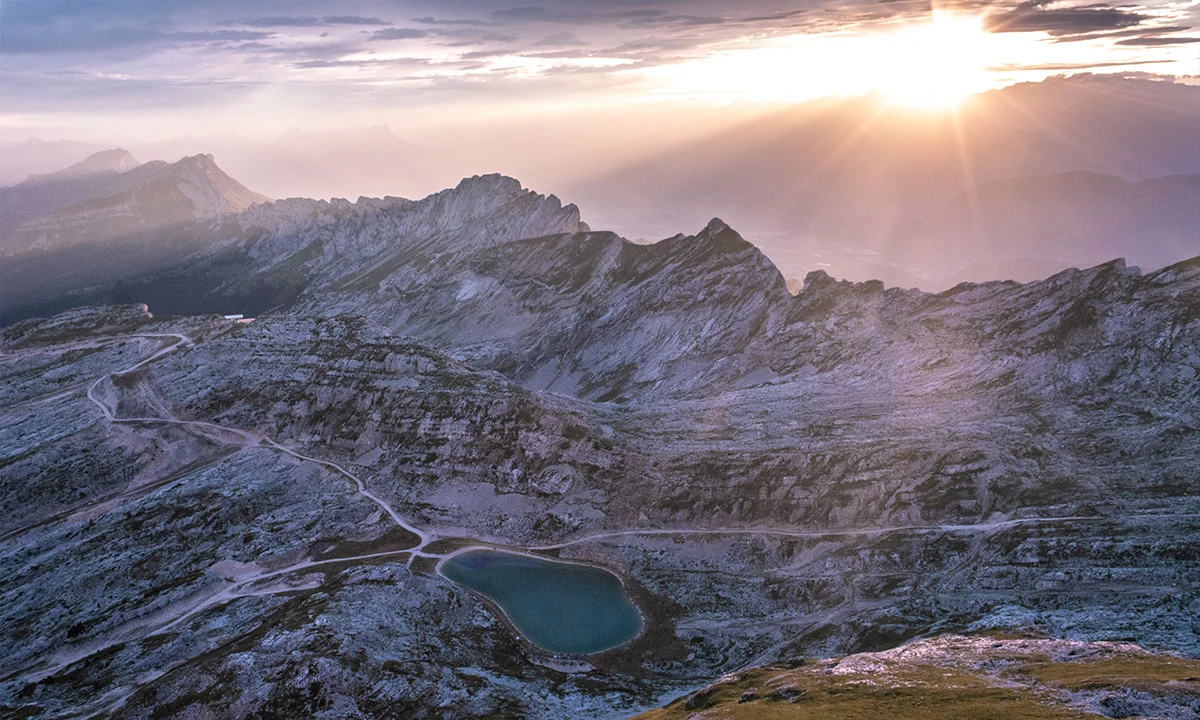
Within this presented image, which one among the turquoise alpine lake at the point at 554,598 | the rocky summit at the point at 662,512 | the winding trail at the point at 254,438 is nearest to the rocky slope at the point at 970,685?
the rocky summit at the point at 662,512

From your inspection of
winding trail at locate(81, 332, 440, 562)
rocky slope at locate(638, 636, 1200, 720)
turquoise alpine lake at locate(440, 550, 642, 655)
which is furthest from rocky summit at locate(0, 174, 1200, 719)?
turquoise alpine lake at locate(440, 550, 642, 655)

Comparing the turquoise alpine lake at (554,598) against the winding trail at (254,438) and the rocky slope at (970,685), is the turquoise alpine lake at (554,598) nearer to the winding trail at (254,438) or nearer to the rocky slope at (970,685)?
the winding trail at (254,438)

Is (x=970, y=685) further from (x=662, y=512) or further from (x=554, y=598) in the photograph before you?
(x=662, y=512)

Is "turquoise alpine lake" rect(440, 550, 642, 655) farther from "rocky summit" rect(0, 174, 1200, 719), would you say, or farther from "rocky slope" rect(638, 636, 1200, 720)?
"rocky slope" rect(638, 636, 1200, 720)

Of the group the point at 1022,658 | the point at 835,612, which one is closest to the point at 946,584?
the point at 835,612

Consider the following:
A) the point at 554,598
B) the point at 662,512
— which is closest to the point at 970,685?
the point at 554,598

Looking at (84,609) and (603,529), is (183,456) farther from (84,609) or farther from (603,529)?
(603,529)

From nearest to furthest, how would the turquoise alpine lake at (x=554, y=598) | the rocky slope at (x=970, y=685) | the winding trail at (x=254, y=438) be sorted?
Result: the rocky slope at (x=970, y=685) → the turquoise alpine lake at (x=554, y=598) → the winding trail at (x=254, y=438)
